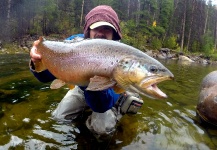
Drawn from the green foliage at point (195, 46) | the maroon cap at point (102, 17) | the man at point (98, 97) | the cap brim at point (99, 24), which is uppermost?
the maroon cap at point (102, 17)

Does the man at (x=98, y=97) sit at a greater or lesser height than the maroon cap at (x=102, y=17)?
lesser

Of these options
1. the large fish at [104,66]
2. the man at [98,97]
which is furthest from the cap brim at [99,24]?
the large fish at [104,66]

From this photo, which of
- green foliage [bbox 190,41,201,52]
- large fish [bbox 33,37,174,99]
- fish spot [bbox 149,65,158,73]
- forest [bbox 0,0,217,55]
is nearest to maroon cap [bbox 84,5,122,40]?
large fish [bbox 33,37,174,99]

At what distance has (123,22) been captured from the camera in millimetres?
35281

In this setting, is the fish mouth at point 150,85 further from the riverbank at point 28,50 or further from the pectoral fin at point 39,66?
the riverbank at point 28,50

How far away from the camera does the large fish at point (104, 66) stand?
1.95 meters

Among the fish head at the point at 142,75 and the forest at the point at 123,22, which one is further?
the forest at the point at 123,22

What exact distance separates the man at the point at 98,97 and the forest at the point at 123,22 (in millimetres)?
19071

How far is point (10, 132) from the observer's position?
3158 mm

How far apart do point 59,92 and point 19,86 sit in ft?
3.52

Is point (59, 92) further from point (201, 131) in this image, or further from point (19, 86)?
point (201, 131)

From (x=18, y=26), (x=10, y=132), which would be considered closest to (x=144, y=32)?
(x=18, y=26)

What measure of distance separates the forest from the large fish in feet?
66.1

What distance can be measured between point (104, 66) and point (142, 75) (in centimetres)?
40
